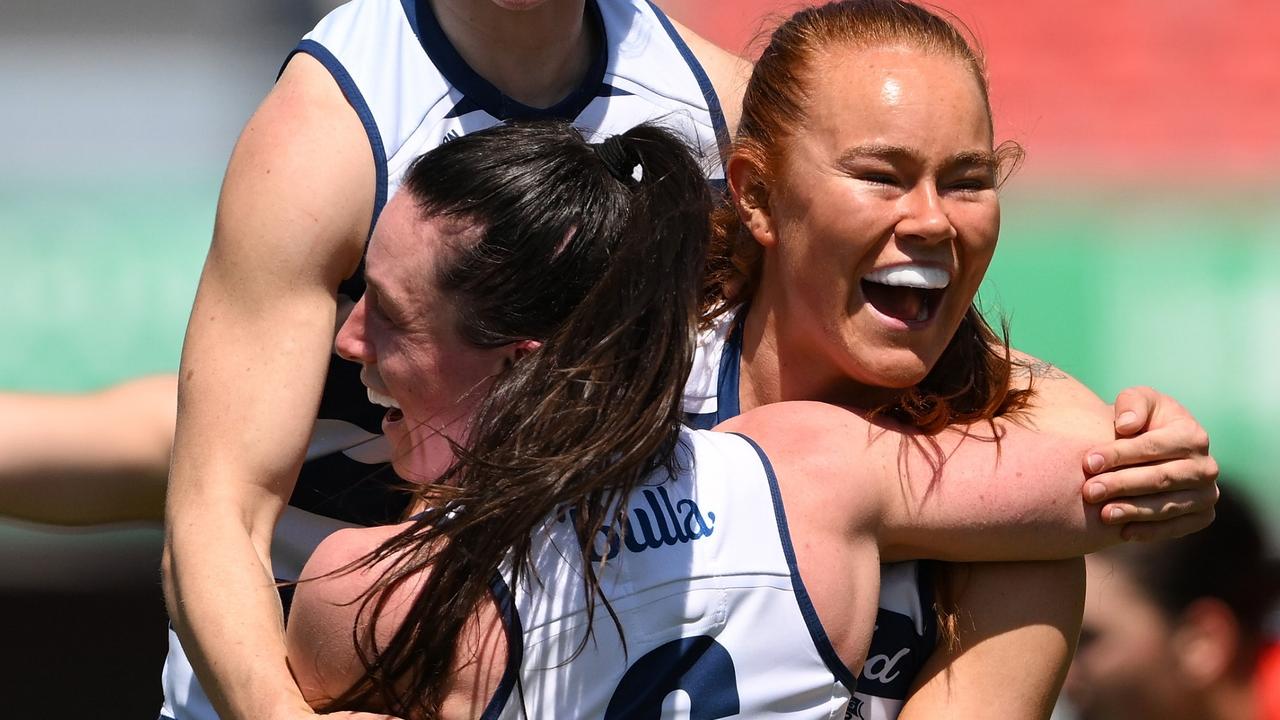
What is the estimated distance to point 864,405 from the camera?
6.25 ft

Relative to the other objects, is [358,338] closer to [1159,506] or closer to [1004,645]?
[1004,645]

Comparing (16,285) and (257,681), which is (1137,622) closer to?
(257,681)

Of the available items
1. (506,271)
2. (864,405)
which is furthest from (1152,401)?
(506,271)

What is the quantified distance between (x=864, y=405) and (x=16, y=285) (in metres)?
2.93

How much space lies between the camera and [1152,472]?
Result: 172cm

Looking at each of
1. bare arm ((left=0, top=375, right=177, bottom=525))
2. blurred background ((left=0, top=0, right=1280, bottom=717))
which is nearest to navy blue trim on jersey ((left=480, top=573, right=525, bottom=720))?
bare arm ((left=0, top=375, right=177, bottom=525))

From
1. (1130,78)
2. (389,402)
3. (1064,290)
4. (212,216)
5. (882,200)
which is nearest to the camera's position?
(389,402)

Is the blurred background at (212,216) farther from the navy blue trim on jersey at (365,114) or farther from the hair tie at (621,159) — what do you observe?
the hair tie at (621,159)

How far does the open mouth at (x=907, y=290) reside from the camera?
1740 mm

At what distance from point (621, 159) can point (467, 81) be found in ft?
1.79

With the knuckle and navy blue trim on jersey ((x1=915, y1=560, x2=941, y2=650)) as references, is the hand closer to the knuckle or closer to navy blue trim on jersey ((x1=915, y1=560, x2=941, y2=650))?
the knuckle

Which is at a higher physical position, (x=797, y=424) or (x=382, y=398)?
(x=382, y=398)

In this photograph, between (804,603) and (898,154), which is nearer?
(804,603)

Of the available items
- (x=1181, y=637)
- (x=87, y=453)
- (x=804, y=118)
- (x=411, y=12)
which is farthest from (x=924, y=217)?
(x=1181, y=637)
